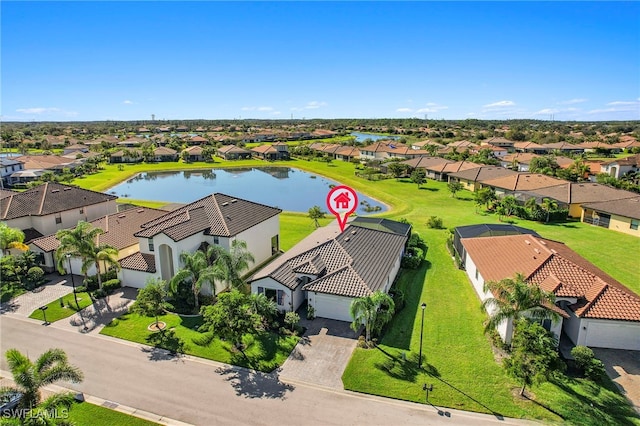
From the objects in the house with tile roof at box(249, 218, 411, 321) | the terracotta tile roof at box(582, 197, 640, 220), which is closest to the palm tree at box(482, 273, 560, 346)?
the house with tile roof at box(249, 218, 411, 321)

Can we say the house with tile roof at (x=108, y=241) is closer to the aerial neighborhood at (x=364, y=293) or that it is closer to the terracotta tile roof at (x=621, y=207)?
the aerial neighborhood at (x=364, y=293)

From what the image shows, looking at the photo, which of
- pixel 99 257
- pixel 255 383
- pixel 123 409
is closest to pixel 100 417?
pixel 123 409

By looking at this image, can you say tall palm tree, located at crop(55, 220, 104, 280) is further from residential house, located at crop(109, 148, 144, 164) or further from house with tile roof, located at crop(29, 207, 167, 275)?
residential house, located at crop(109, 148, 144, 164)

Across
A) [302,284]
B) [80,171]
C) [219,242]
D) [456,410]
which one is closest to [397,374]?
[456,410]

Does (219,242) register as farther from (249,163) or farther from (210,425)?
(249,163)

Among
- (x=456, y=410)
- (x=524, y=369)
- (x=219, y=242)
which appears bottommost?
(x=456, y=410)

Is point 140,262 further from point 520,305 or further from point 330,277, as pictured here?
point 520,305

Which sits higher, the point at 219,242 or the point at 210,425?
the point at 219,242
